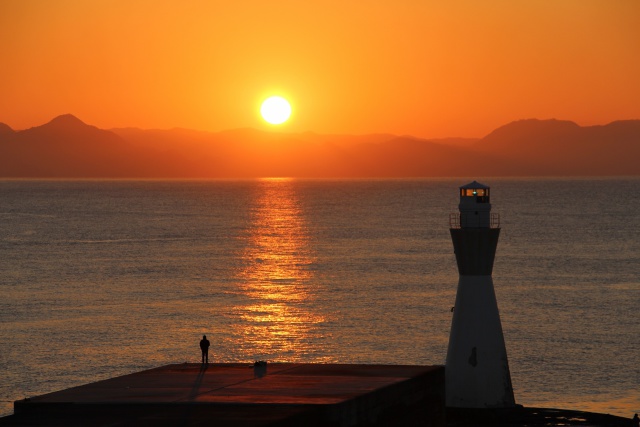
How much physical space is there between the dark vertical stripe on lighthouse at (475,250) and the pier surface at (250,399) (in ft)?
14.8

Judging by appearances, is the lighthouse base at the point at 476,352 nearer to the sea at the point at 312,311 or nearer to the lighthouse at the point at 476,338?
the lighthouse at the point at 476,338

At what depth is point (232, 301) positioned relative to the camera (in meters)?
100

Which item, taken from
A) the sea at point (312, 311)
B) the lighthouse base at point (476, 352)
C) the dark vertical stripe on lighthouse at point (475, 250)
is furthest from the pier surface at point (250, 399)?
the sea at point (312, 311)

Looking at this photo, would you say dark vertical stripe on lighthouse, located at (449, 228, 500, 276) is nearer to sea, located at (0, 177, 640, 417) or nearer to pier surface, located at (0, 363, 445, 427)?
pier surface, located at (0, 363, 445, 427)

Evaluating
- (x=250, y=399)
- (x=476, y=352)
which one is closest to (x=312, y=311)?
(x=476, y=352)

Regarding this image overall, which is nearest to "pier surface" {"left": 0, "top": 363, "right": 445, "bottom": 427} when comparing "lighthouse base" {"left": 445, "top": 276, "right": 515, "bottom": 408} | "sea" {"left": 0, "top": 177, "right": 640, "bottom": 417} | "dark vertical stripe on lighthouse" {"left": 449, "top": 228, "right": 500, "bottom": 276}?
"lighthouse base" {"left": 445, "top": 276, "right": 515, "bottom": 408}

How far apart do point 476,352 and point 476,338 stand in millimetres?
522

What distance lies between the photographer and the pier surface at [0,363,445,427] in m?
33.5

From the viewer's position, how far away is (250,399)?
36.3 meters

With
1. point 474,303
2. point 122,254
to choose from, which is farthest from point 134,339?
point 122,254

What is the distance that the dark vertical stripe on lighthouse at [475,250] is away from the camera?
4841 cm

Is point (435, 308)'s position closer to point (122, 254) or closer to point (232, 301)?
point (232, 301)

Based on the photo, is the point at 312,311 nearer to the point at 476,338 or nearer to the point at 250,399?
the point at 476,338

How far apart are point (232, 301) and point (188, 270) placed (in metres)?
30.3
